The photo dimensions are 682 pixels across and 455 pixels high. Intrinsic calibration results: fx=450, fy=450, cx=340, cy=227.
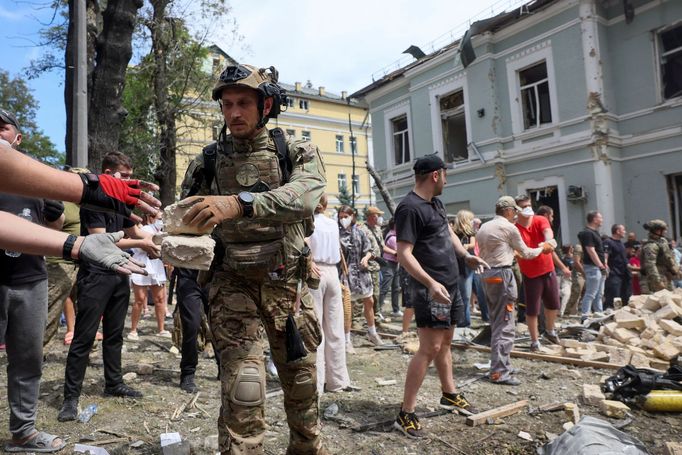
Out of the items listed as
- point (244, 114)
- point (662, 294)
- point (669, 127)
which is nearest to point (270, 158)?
point (244, 114)

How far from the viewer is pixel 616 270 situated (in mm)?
9562

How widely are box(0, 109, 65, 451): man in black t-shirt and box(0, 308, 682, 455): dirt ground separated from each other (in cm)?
36

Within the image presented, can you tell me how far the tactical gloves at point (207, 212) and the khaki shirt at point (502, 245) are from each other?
155 inches

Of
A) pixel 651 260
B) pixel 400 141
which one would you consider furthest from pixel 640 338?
pixel 400 141

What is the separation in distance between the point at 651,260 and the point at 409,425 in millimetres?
7487

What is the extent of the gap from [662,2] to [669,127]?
3.70 m

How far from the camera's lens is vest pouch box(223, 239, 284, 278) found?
2.70m

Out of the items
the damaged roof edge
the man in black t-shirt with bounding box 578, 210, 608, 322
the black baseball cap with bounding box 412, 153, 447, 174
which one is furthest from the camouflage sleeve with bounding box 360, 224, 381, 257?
the damaged roof edge

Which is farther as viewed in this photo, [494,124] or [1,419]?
[494,124]

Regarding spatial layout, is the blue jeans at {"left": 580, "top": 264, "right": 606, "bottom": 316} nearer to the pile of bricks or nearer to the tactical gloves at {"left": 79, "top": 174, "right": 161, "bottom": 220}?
the pile of bricks

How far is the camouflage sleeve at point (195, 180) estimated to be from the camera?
2.95 meters

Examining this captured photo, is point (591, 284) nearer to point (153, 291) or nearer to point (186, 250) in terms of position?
point (153, 291)

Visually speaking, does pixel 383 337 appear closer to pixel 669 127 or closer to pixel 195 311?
pixel 195 311

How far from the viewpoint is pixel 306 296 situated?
9.86 feet
